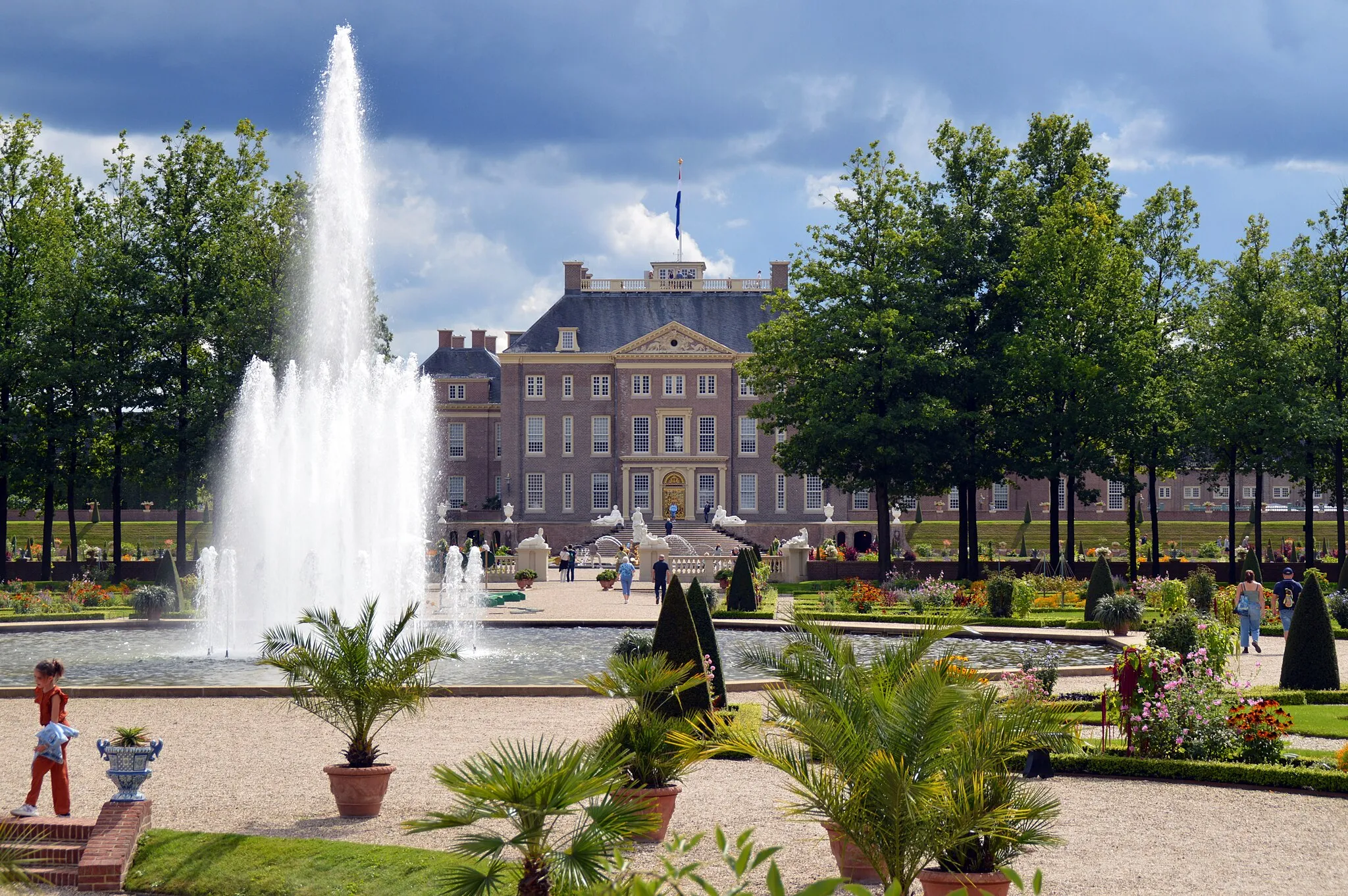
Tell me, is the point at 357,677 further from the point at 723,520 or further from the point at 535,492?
the point at 535,492

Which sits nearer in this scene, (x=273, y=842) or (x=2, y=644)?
(x=273, y=842)

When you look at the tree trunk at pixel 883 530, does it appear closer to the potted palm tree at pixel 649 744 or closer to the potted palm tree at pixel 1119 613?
the potted palm tree at pixel 1119 613

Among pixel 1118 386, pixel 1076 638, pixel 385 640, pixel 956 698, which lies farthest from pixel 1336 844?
pixel 1118 386

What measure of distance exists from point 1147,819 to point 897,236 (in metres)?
33.2

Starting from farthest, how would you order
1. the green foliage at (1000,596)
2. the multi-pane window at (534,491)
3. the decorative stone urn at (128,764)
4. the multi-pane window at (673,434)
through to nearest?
the multi-pane window at (534,491) → the multi-pane window at (673,434) → the green foliage at (1000,596) → the decorative stone urn at (128,764)

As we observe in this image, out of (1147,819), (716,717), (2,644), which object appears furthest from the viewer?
(2,644)

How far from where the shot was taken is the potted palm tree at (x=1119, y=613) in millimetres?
25641

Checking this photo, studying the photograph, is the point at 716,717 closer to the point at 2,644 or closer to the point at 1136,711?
the point at 1136,711

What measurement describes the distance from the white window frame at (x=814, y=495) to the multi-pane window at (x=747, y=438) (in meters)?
3.48

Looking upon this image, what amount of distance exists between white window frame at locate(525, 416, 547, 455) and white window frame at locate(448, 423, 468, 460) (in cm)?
919

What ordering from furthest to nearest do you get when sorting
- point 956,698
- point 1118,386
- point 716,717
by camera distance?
point 1118,386
point 716,717
point 956,698

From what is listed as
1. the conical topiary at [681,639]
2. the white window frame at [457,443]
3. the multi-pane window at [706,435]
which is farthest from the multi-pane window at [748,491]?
the conical topiary at [681,639]

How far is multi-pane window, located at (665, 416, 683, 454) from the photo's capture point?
77188 millimetres

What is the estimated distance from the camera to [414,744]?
1391 centimetres
